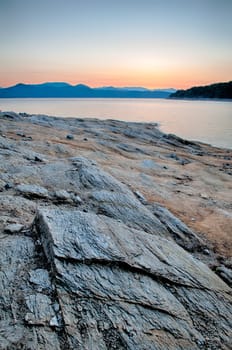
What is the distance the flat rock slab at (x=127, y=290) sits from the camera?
4961 millimetres

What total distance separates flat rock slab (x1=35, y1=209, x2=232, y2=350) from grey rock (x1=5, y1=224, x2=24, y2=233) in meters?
0.69

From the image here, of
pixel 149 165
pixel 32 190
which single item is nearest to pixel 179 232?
pixel 32 190

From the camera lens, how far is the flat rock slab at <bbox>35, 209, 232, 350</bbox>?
496cm

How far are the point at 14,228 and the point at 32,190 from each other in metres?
3.30

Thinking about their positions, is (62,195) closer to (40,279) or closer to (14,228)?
(14,228)

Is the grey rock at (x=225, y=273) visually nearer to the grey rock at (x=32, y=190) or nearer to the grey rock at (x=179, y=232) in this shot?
the grey rock at (x=179, y=232)

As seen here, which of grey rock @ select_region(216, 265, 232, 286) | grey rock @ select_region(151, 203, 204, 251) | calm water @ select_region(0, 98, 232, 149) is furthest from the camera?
calm water @ select_region(0, 98, 232, 149)

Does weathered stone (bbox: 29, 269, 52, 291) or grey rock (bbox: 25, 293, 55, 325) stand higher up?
weathered stone (bbox: 29, 269, 52, 291)

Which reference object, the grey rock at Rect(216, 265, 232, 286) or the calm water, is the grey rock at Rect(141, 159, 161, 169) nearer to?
the grey rock at Rect(216, 265, 232, 286)

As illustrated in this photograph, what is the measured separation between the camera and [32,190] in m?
10.8

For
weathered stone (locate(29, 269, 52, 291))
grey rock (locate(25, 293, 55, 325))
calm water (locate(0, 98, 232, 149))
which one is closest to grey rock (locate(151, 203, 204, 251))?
weathered stone (locate(29, 269, 52, 291))

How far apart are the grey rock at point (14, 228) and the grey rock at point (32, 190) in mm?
2702

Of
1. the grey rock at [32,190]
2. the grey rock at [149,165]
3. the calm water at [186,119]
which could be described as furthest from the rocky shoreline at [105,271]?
the calm water at [186,119]

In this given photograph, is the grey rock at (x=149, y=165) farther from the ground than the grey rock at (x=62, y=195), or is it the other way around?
the grey rock at (x=62, y=195)
